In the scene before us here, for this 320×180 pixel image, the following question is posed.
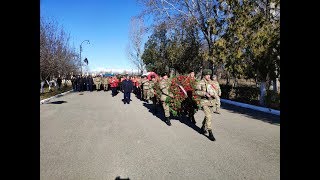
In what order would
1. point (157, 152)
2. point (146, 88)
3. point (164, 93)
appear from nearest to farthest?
1. point (157, 152)
2. point (164, 93)
3. point (146, 88)

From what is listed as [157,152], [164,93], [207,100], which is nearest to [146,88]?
[164,93]

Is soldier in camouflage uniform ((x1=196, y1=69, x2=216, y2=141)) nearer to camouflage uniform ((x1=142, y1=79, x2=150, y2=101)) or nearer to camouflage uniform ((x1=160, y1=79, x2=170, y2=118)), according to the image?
camouflage uniform ((x1=160, y1=79, x2=170, y2=118))

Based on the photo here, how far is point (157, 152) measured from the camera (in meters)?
6.91

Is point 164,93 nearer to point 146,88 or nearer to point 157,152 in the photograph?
point 157,152

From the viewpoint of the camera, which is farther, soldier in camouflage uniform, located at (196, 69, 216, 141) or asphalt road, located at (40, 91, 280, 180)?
soldier in camouflage uniform, located at (196, 69, 216, 141)

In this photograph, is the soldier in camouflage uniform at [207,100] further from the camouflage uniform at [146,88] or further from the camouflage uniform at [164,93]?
the camouflage uniform at [146,88]

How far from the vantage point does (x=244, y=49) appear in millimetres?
20094

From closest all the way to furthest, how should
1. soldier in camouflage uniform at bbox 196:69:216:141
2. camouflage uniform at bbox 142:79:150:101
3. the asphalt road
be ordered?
the asphalt road, soldier in camouflage uniform at bbox 196:69:216:141, camouflage uniform at bbox 142:79:150:101

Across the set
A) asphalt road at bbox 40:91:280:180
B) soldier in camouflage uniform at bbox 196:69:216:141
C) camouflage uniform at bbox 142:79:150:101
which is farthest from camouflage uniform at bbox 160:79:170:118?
camouflage uniform at bbox 142:79:150:101

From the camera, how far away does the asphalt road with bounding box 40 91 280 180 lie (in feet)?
17.6
